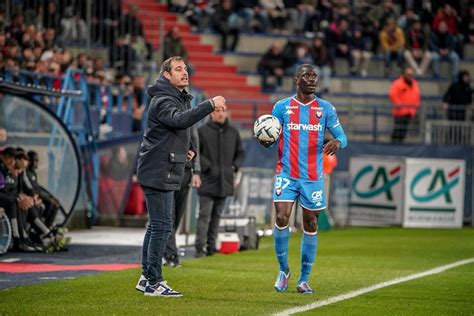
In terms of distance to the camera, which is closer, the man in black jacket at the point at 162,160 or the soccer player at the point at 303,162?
the man in black jacket at the point at 162,160

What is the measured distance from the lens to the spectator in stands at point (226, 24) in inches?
→ 1314

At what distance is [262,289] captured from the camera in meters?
12.8

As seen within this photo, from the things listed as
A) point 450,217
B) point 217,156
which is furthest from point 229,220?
point 450,217

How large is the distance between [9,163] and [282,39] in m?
17.1

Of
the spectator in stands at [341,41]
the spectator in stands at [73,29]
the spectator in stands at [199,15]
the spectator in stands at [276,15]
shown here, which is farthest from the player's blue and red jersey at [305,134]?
the spectator in stands at [276,15]

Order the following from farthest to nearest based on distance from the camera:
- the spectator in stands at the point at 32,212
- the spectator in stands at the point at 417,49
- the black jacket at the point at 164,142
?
the spectator in stands at the point at 417,49
the spectator in stands at the point at 32,212
the black jacket at the point at 164,142

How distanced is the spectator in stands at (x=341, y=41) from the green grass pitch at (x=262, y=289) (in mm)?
15125

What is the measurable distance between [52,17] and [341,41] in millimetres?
9328

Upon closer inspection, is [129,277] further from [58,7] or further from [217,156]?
[58,7]

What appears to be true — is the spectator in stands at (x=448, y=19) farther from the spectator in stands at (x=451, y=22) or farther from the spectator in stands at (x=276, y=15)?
the spectator in stands at (x=276, y=15)

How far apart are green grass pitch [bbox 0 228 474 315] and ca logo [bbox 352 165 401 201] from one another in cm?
689

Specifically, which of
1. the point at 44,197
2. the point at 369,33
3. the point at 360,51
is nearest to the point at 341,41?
the point at 360,51

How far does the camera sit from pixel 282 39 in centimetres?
3428

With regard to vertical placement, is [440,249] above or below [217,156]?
below
